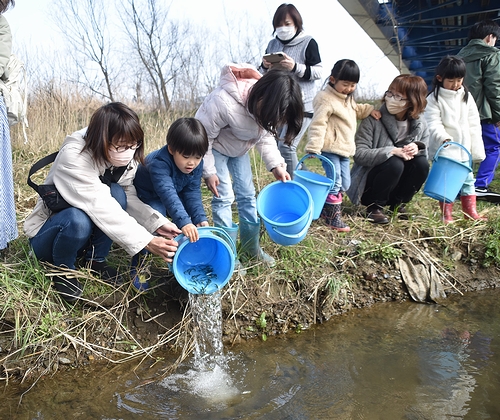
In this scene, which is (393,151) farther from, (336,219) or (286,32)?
(286,32)

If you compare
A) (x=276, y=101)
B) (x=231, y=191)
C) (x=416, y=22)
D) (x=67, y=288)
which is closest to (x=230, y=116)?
(x=276, y=101)

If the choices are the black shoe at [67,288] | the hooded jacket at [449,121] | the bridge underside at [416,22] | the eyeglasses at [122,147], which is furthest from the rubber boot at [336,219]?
the bridge underside at [416,22]

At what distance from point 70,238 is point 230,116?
1163 millimetres

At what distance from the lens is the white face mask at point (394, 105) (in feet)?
12.9

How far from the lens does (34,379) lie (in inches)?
98.3

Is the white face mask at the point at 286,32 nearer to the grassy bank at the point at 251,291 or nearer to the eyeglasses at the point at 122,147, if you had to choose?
the grassy bank at the point at 251,291

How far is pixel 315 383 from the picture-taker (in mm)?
2475

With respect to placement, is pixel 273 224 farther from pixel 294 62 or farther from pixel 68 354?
pixel 294 62

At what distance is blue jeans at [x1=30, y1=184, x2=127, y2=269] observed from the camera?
98.7 inches

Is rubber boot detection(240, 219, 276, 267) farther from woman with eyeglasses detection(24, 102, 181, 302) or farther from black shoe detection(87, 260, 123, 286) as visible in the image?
black shoe detection(87, 260, 123, 286)

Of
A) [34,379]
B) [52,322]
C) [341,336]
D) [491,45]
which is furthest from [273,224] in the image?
[491,45]

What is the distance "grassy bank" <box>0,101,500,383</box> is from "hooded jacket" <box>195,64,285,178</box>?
0.75 metres

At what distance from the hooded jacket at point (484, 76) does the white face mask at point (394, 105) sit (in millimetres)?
1361

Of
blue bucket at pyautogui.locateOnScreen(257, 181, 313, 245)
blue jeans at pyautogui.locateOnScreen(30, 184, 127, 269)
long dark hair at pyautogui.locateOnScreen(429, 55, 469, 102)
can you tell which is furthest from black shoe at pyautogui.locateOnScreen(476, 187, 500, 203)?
blue jeans at pyautogui.locateOnScreen(30, 184, 127, 269)
